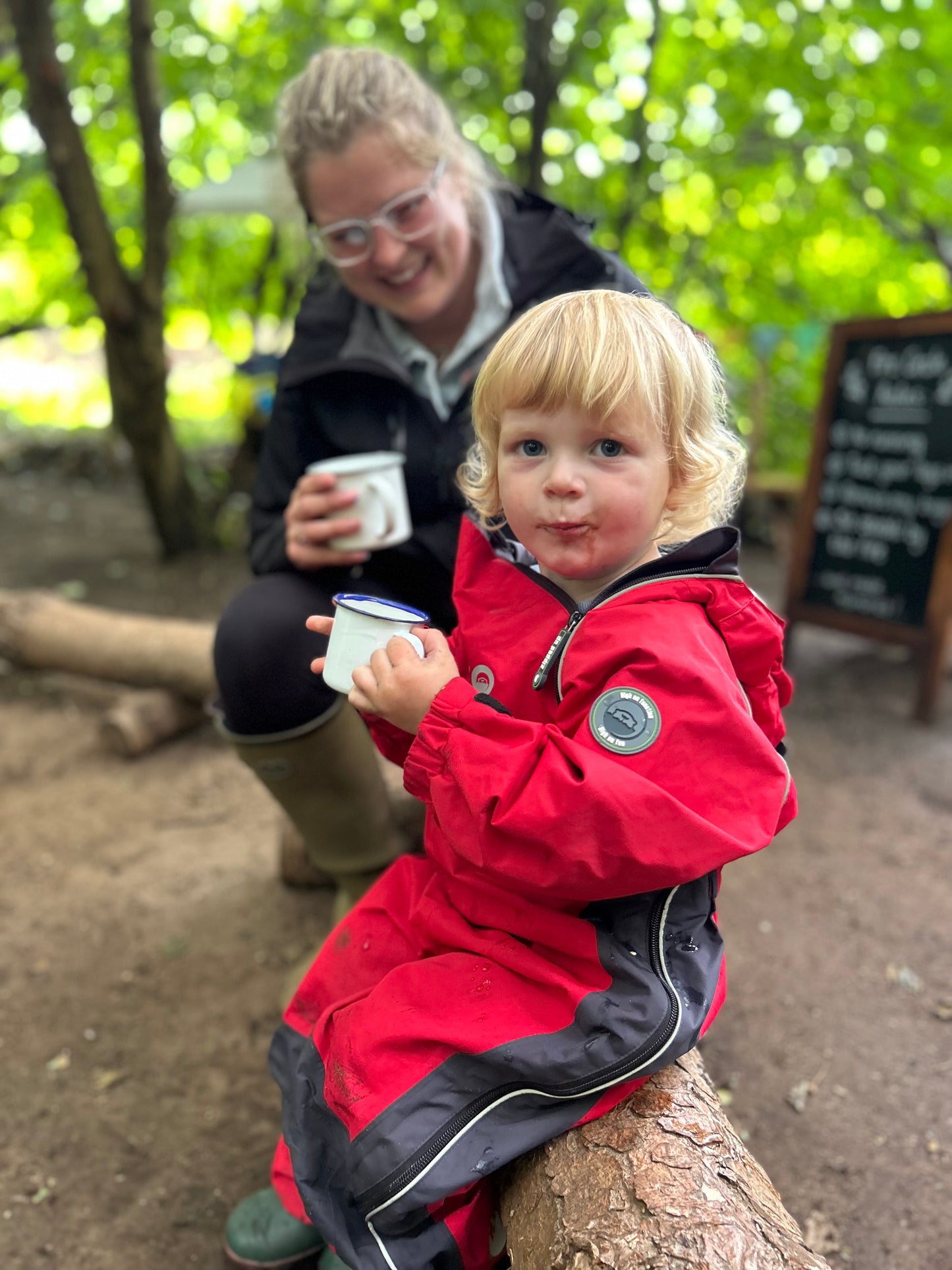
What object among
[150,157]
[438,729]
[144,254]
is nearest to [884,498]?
[438,729]

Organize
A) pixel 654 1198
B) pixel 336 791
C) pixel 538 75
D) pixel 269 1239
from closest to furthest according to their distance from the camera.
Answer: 1. pixel 654 1198
2. pixel 269 1239
3. pixel 336 791
4. pixel 538 75

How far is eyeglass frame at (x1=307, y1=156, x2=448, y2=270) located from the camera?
80.4 inches

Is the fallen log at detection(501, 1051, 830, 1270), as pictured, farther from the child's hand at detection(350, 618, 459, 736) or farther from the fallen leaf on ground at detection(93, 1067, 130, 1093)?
the fallen leaf on ground at detection(93, 1067, 130, 1093)

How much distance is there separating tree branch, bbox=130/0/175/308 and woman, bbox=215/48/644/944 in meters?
3.56

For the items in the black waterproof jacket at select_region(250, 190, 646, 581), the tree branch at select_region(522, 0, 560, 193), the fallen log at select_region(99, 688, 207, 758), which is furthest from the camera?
the tree branch at select_region(522, 0, 560, 193)

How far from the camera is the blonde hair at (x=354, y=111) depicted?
199cm

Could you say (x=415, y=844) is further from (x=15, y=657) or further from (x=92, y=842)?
(x=15, y=657)

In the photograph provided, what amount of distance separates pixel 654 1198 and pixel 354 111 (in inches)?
78.7

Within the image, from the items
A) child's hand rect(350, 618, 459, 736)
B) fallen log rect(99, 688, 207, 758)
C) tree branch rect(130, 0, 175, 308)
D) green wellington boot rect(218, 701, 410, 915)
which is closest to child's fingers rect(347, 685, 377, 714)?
child's hand rect(350, 618, 459, 736)

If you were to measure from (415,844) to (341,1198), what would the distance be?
1.19 meters

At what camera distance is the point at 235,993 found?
2.38m

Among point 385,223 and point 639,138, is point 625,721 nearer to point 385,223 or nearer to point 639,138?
point 385,223

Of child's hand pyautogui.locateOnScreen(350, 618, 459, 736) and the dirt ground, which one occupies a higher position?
child's hand pyautogui.locateOnScreen(350, 618, 459, 736)

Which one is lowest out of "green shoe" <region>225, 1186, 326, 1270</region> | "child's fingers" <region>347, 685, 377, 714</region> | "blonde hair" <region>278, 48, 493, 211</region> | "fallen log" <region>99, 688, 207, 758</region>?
"fallen log" <region>99, 688, 207, 758</region>
